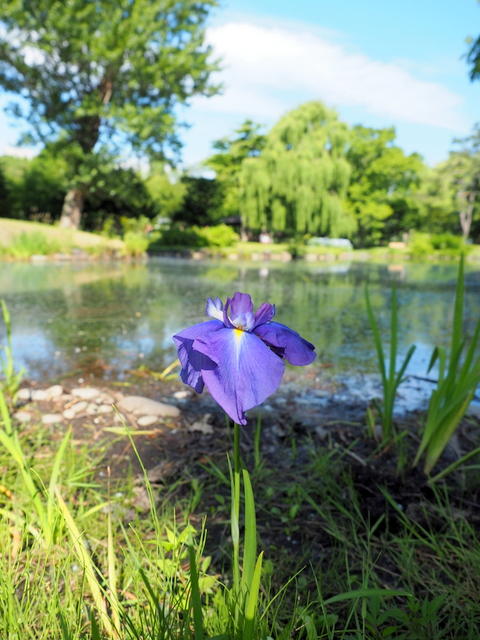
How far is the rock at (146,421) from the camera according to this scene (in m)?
1.90

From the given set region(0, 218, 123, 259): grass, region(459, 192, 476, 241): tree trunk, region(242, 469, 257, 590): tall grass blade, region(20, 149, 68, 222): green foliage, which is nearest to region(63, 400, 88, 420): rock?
region(242, 469, 257, 590): tall grass blade

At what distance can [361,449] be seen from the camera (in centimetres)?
170

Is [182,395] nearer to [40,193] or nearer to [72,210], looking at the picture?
[72,210]

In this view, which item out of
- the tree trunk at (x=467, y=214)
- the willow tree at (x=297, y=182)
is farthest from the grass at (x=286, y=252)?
the tree trunk at (x=467, y=214)

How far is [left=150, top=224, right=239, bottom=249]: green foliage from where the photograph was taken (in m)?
21.3

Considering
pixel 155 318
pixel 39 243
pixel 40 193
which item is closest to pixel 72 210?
pixel 40 193

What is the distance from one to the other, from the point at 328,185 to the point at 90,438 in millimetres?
21846

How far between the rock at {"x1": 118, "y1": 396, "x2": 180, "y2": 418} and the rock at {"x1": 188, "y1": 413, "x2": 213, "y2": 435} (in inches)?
5.6

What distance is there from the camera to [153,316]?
198 inches

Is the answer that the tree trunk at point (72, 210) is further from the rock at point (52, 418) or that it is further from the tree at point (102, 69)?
the rock at point (52, 418)

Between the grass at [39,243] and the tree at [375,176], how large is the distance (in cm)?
2232

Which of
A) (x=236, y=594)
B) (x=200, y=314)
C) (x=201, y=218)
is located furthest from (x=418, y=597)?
(x=201, y=218)

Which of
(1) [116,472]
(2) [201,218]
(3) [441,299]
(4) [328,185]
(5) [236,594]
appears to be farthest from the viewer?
(2) [201,218]

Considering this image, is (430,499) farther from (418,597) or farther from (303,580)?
(303,580)
